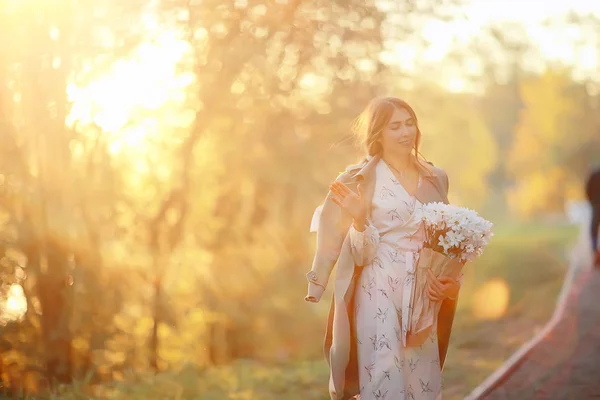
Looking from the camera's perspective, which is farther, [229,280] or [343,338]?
[229,280]

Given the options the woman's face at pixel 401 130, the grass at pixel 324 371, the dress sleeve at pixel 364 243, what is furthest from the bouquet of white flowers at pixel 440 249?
the grass at pixel 324 371

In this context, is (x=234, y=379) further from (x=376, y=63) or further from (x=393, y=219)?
(x=393, y=219)

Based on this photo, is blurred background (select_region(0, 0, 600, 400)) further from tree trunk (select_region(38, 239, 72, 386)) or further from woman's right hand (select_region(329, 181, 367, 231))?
woman's right hand (select_region(329, 181, 367, 231))

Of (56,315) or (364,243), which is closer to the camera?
(364,243)

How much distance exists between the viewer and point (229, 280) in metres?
13.6

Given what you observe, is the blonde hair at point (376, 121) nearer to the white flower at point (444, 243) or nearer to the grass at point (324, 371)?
the white flower at point (444, 243)

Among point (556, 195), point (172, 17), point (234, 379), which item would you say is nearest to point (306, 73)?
point (172, 17)

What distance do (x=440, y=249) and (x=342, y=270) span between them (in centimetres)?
59

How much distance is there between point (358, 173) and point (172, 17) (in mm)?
4600

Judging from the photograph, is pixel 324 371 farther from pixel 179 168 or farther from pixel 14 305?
pixel 14 305

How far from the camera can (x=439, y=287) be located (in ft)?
16.6

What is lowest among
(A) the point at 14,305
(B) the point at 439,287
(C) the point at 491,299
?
(C) the point at 491,299

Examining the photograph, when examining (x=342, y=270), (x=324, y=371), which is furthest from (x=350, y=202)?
(x=324, y=371)

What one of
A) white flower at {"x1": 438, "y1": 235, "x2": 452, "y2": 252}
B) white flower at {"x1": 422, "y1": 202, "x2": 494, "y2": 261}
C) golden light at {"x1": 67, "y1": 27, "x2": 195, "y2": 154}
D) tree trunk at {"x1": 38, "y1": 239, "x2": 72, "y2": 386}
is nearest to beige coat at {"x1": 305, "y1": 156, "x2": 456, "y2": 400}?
white flower at {"x1": 422, "y1": 202, "x2": 494, "y2": 261}
